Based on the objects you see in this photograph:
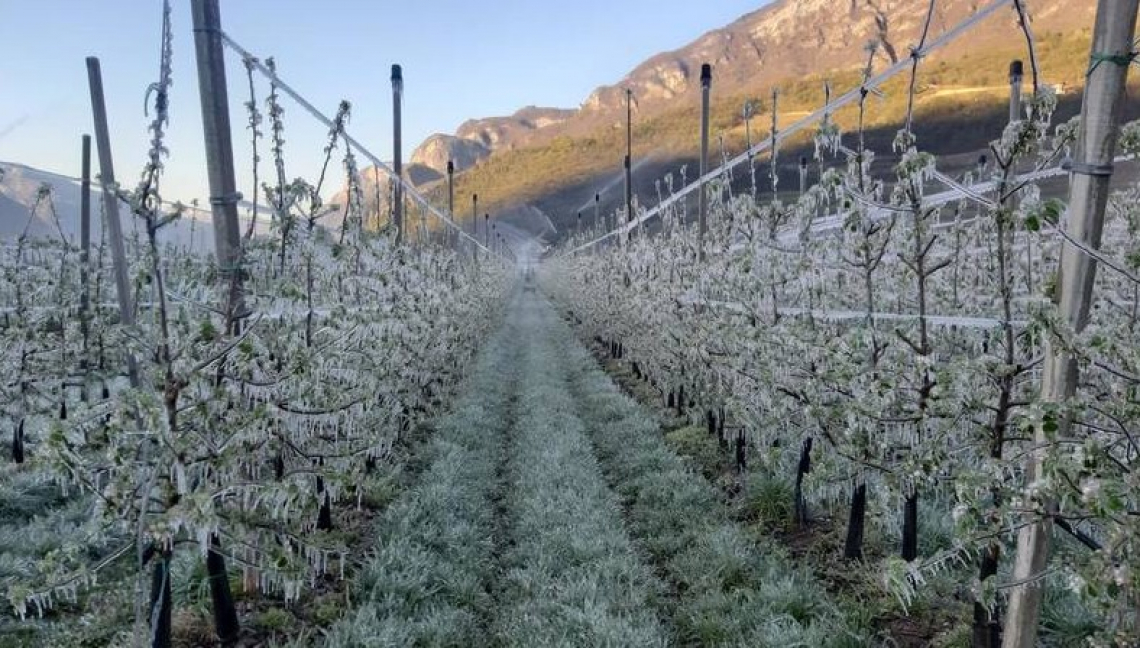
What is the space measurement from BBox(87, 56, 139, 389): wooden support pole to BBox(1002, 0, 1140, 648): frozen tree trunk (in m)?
4.01

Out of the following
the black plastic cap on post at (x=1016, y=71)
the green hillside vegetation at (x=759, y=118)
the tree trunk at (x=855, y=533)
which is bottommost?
the tree trunk at (x=855, y=533)

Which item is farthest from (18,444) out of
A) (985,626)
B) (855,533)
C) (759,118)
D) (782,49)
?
(782,49)

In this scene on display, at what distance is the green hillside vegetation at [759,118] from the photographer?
127ft

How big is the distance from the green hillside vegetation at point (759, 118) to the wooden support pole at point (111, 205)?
12623 mm

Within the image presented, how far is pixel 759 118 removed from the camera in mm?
57625

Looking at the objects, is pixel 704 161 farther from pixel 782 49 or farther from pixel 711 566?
pixel 782 49

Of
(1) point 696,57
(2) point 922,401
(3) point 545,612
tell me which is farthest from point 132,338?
(1) point 696,57

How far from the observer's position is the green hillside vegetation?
38.8m

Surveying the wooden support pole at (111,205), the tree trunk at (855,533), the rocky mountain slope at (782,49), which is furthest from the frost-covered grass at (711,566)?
the rocky mountain slope at (782,49)

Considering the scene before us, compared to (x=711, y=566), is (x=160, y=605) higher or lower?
higher

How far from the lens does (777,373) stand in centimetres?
596

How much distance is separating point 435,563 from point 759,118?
57972mm

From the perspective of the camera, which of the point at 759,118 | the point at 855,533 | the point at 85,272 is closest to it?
the point at 855,533

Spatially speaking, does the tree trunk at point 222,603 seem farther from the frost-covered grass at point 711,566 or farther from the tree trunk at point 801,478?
the tree trunk at point 801,478
